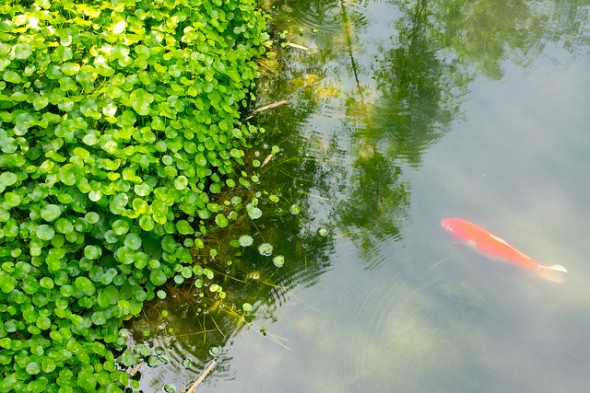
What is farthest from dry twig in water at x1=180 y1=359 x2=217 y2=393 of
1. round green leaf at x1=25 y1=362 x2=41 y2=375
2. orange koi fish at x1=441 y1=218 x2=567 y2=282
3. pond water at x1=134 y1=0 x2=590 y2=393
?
orange koi fish at x1=441 y1=218 x2=567 y2=282

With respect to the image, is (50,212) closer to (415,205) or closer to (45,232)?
(45,232)

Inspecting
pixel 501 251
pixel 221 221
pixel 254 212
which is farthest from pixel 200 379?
pixel 501 251

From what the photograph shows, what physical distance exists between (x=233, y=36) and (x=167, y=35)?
2.71ft

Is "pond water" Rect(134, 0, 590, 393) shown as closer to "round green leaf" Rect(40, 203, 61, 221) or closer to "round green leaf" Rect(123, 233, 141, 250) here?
"round green leaf" Rect(123, 233, 141, 250)

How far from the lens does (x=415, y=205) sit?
394 cm

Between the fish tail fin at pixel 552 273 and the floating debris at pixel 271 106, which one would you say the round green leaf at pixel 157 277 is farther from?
the fish tail fin at pixel 552 273

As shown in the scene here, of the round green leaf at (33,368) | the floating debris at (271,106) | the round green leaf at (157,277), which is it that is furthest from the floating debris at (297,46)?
the round green leaf at (33,368)

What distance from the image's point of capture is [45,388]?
278cm

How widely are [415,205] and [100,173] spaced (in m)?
2.00

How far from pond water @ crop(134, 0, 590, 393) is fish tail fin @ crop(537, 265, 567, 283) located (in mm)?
43

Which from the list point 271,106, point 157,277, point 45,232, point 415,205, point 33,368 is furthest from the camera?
point 271,106

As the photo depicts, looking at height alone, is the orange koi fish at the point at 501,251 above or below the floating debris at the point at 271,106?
above

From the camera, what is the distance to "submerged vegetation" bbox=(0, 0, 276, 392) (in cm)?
296

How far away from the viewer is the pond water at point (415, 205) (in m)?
3.25
